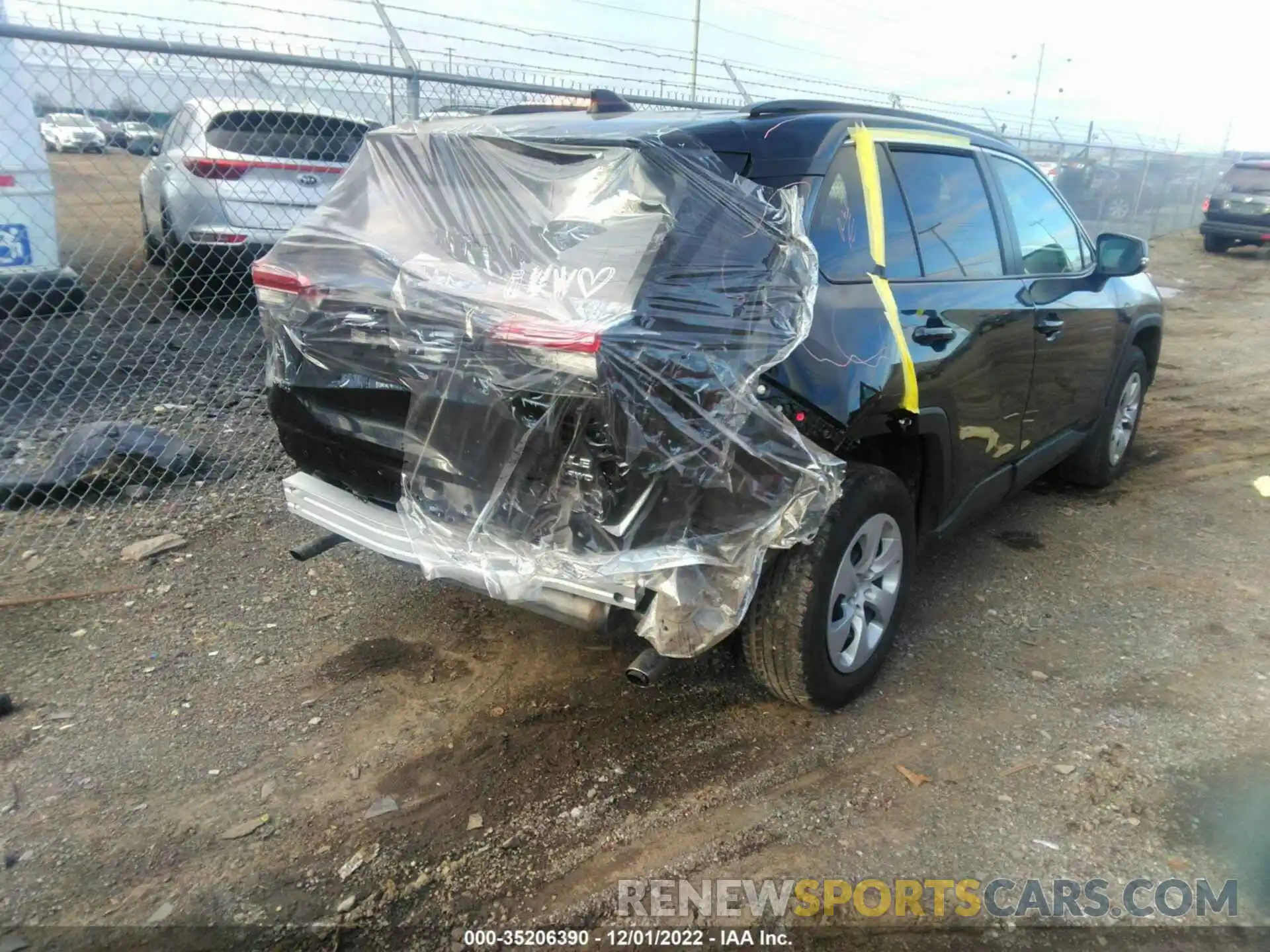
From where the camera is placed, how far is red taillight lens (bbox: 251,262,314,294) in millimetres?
2836

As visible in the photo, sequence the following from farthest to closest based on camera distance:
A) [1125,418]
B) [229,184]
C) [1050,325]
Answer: [229,184] < [1125,418] < [1050,325]

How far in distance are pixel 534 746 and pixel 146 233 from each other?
176 inches

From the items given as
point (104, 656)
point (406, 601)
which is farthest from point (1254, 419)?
point (104, 656)

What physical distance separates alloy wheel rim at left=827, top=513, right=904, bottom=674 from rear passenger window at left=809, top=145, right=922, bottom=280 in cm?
81

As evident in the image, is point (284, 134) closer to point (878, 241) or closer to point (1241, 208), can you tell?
point (878, 241)

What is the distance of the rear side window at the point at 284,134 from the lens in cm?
556

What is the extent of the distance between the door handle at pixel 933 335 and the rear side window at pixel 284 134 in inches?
154

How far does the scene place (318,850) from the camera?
8.18 ft

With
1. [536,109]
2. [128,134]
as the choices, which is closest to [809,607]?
[536,109]

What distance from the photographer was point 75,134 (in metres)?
4.64

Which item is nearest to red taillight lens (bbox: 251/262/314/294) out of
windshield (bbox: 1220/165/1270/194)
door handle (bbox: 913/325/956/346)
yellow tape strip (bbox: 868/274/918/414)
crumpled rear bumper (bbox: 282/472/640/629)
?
crumpled rear bumper (bbox: 282/472/640/629)

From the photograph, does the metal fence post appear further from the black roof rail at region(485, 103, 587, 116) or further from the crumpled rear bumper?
the crumpled rear bumper

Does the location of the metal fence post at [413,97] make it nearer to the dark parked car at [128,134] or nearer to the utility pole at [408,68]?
the utility pole at [408,68]

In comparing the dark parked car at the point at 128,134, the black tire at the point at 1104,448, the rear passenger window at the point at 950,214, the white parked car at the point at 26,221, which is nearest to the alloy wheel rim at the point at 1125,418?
the black tire at the point at 1104,448
